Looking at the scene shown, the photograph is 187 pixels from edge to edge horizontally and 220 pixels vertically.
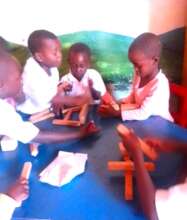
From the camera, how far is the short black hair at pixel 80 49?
3.75 feet

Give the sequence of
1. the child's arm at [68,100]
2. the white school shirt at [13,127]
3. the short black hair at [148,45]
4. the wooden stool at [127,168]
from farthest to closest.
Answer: the child's arm at [68,100] < the short black hair at [148,45] < the white school shirt at [13,127] < the wooden stool at [127,168]

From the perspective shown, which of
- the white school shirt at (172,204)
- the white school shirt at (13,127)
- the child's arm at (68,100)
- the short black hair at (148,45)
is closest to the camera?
the white school shirt at (172,204)

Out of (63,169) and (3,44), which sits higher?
(3,44)

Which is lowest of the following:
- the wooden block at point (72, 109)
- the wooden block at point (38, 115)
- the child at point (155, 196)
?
the wooden block at point (72, 109)

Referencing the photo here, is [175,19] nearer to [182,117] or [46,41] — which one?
[182,117]

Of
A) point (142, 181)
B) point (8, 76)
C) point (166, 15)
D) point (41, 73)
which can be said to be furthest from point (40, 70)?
point (142, 181)

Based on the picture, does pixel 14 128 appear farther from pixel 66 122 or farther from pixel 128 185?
pixel 128 185

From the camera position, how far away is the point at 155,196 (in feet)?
2.21

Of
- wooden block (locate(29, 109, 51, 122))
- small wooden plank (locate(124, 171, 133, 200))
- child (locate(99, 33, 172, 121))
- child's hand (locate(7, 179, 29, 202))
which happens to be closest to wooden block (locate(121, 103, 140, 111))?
child (locate(99, 33, 172, 121))

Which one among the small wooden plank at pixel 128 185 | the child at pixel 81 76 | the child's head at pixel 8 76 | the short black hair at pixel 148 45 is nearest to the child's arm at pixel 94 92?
the child at pixel 81 76

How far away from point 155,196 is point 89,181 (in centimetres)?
17

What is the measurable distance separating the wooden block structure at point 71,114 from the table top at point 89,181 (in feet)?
0.22

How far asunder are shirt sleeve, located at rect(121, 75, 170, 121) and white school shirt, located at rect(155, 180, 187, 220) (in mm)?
381

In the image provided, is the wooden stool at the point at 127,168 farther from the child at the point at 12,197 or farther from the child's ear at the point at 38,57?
the child's ear at the point at 38,57
